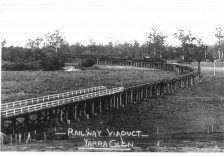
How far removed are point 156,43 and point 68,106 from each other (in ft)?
250

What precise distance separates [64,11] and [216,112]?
1972 centimetres

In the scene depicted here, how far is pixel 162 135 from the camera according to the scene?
2992 cm

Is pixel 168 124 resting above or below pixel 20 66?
below

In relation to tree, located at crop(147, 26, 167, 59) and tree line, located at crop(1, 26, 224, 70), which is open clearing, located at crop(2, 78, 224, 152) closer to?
tree line, located at crop(1, 26, 224, 70)

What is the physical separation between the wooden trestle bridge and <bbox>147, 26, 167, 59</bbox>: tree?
40.6 metres

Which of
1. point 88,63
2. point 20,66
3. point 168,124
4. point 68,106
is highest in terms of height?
point 88,63

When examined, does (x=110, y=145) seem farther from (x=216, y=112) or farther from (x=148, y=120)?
(x=216, y=112)

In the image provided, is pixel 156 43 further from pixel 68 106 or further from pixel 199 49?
pixel 68 106

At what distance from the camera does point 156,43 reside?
108 meters

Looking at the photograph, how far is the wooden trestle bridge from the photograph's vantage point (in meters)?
29.5

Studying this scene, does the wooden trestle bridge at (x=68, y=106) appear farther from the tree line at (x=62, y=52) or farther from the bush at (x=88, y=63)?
the bush at (x=88, y=63)

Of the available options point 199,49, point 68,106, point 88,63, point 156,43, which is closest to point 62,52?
point 88,63

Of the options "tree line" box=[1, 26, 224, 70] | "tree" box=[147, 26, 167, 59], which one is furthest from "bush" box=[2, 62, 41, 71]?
"tree" box=[147, 26, 167, 59]

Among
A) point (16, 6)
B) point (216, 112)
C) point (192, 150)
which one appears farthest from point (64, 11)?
point (216, 112)
